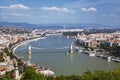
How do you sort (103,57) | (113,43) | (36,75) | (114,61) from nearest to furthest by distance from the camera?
(36,75) → (114,61) → (103,57) → (113,43)

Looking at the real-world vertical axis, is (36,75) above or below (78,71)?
above

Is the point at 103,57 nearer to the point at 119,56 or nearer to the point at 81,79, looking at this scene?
the point at 119,56

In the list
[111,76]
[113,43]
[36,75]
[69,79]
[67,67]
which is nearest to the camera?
[36,75]

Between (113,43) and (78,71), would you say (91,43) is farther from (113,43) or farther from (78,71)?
(78,71)

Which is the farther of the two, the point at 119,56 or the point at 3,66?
the point at 119,56

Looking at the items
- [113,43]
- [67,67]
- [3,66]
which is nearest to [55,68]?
[67,67]

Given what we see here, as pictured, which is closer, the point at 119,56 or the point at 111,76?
the point at 111,76

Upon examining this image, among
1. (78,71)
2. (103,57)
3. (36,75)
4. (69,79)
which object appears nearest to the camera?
(36,75)

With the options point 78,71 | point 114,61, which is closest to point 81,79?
point 78,71

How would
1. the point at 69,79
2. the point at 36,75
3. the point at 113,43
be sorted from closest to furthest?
the point at 36,75 → the point at 69,79 → the point at 113,43
